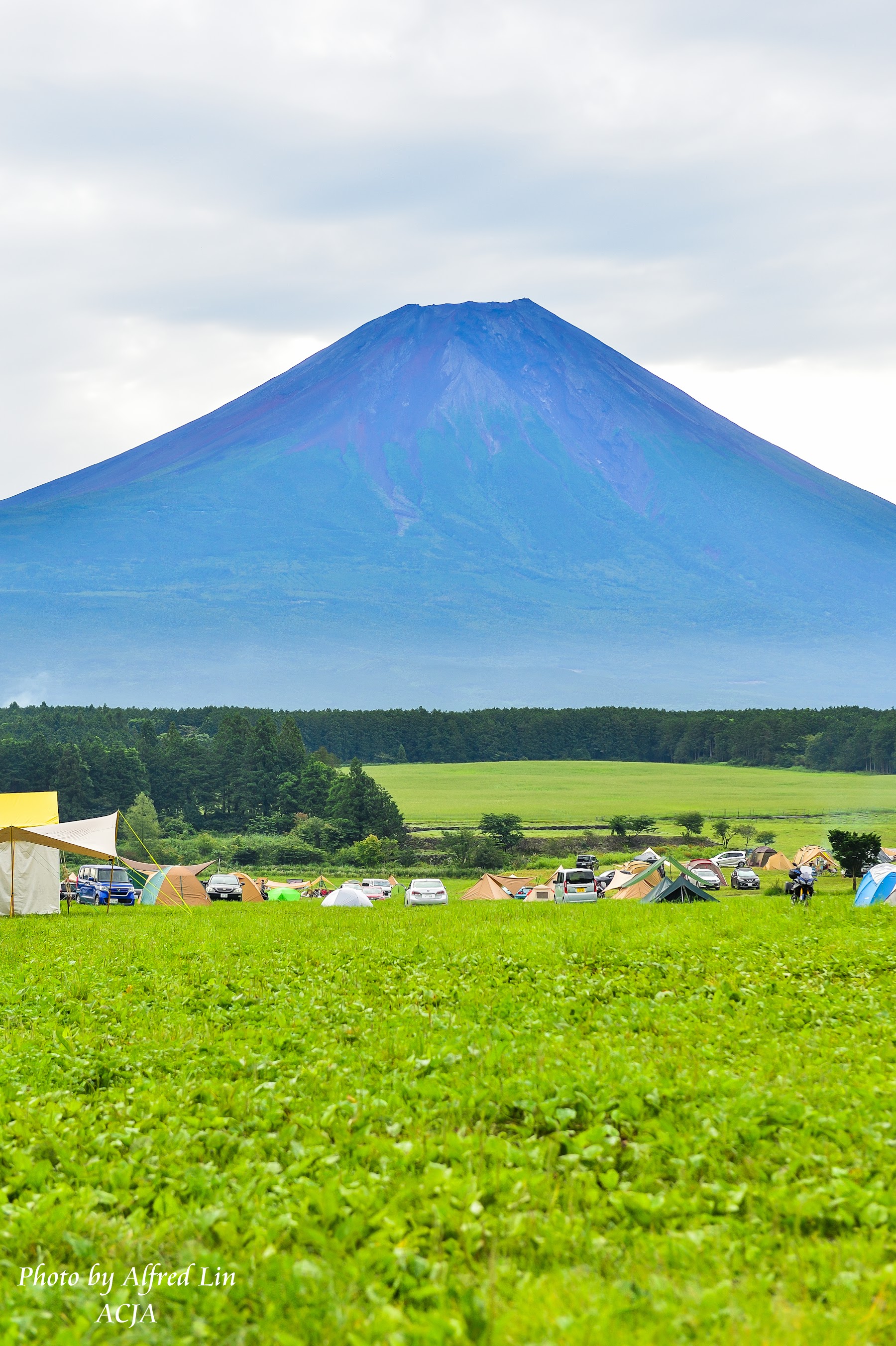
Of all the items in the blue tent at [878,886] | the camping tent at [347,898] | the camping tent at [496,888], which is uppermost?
the blue tent at [878,886]

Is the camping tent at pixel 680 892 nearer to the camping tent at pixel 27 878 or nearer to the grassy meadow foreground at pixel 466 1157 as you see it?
the camping tent at pixel 27 878

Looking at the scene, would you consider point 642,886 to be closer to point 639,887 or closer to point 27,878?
point 639,887

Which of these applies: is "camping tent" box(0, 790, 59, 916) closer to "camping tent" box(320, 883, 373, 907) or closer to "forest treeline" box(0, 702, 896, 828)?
"camping tent" box(320, 883, 373, 907)

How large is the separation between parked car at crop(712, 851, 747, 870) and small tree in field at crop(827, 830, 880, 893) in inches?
1222

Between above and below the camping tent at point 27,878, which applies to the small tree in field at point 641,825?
below

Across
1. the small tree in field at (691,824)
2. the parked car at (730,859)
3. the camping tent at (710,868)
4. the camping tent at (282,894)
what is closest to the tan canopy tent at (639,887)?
the camping tent at (710,868)

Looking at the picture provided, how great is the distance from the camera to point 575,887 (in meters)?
42.9

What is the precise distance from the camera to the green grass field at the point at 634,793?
392ft

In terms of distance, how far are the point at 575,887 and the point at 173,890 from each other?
1747 centimetres

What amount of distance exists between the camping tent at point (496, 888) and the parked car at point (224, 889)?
461 inches

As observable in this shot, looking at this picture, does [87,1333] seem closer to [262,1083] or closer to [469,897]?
[262,1083]

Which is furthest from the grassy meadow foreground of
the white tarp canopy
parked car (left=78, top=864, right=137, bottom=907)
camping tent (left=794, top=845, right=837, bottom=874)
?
camping tent (left=794, top=845, right=837, bottom=874)

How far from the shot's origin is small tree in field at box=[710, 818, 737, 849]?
99875mm

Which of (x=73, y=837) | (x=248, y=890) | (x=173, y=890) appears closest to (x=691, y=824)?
(x=248, y=890)
